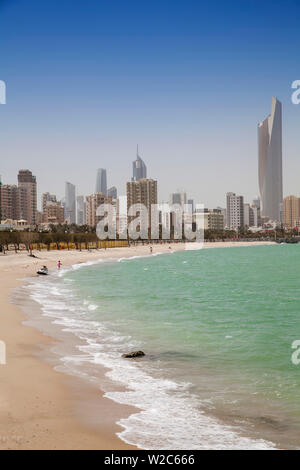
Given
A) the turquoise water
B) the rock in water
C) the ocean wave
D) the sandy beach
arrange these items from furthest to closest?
the rock in water, the turquoise water, the ocean wave, the sandy beach

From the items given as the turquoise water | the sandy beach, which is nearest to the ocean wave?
the turquoise water

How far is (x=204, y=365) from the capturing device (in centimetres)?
1714

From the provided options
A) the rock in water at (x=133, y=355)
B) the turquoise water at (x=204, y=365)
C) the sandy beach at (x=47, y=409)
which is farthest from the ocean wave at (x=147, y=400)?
the sandy beach at (x=47, y=409)

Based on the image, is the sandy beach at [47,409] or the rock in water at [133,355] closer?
the sandy beach at [47,409]

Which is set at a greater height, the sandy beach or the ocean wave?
the sandy beach

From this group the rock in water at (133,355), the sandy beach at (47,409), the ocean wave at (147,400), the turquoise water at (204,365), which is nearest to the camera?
the sandy beach at (47,409)

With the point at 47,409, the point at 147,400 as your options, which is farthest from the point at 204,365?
the point at 47,409

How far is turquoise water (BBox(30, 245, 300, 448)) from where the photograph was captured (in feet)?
36.1

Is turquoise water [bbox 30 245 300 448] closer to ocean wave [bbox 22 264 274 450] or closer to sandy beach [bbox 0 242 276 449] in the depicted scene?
ocean wave [bbox 22 264 274 450]

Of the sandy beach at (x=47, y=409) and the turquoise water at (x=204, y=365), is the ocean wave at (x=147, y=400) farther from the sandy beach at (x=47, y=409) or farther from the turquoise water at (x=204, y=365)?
the sandy beach at (x=47, y=409)

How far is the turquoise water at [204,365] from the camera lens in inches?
433

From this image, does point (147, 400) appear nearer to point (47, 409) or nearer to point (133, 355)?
point (47, 409)

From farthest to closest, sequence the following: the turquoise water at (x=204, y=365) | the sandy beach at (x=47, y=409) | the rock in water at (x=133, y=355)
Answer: the rock in water at (x=133, y=355), the turquoise water at (x=204, y=365), the sandy beach at (x=47, y=409)
